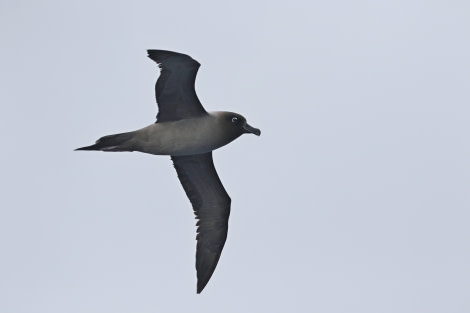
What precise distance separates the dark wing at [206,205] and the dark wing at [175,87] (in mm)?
1946

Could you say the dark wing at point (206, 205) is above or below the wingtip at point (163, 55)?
below

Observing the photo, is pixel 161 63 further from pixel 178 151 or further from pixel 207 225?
pixel 207 225

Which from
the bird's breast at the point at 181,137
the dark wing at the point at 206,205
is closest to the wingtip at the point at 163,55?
the bird's breast at the point at 181,137

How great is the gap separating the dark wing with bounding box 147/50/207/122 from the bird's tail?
971mm

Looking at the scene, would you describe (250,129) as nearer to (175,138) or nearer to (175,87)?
(175,138)

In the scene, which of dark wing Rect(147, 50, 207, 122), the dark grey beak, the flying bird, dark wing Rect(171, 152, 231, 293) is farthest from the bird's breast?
dark wing Rect(171, 152, 231, 293)

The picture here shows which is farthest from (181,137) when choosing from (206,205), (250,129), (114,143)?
(206,205)

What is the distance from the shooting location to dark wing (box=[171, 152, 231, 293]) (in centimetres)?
2472

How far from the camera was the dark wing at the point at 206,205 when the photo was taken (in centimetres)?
2472

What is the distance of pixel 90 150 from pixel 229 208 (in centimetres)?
429

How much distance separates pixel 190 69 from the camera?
2211cm

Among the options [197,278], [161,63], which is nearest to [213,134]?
[161,63]

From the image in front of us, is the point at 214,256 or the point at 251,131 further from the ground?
the point at 251,131

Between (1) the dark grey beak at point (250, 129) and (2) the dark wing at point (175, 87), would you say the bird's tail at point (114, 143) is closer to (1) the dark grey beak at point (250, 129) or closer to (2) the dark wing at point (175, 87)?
(2) the dark wing at point (175, 87)
